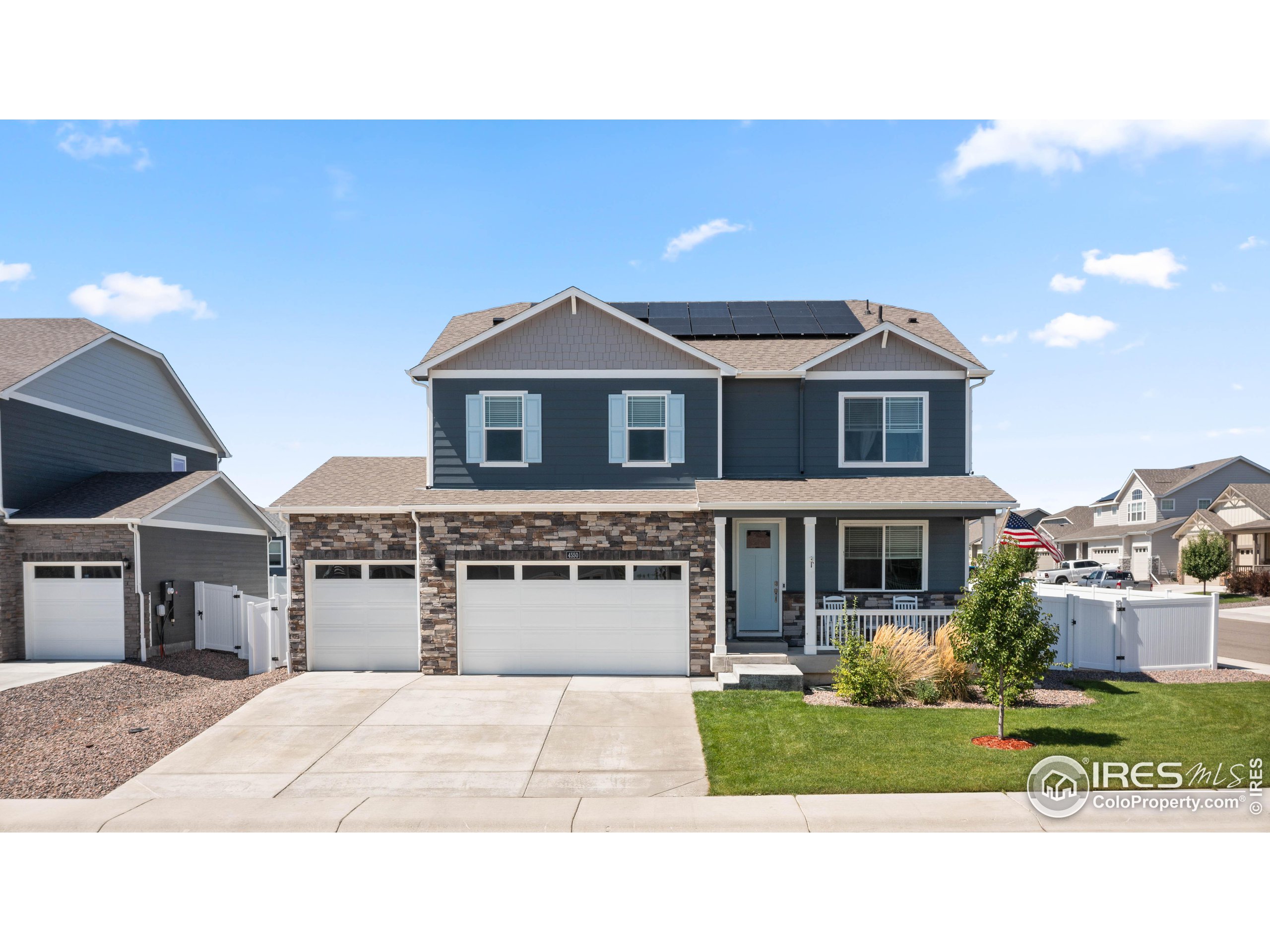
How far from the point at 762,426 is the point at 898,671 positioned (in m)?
5.68

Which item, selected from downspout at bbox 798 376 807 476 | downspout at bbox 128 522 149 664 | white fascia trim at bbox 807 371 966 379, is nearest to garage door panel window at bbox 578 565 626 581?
downspout at bbox 798 376 807 476

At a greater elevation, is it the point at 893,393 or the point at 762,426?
the point at 893,393

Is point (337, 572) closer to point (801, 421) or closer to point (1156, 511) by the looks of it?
point (801, 421)

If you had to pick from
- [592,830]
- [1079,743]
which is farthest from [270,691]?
[1079,743]

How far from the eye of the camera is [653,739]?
10.1m

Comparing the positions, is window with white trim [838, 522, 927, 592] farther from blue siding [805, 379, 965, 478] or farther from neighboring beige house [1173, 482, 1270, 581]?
neighboring beige house [1173, 482, 1270, 581]

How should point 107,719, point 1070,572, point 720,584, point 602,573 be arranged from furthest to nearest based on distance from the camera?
point 1070,572 → point 602,573 → point 720,584 → point 107,719

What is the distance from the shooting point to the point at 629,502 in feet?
45.9

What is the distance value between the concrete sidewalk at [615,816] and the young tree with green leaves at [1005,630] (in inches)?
84.2

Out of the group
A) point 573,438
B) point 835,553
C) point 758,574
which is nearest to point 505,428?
point 573,438

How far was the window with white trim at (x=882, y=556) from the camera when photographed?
1533cm

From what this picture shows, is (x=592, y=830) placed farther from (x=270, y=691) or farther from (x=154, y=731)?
(x=270, y=691)

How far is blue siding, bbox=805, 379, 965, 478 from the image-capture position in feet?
51.3

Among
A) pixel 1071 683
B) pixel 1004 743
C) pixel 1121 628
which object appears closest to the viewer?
pixel 1004 743
